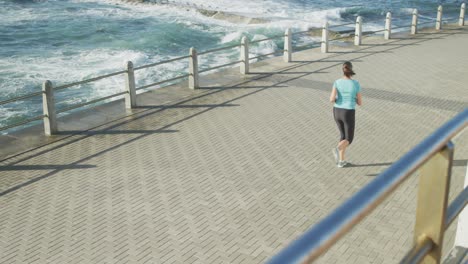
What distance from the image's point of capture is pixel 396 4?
194ft

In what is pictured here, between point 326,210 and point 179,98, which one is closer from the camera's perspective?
point 326,210

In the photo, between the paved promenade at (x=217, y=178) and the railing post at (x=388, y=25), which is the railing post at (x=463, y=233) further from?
the railing post at (x=388, y=25)

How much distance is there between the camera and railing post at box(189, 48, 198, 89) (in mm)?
14703

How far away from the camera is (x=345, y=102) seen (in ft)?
30.2

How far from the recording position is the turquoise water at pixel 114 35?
22.0 meters

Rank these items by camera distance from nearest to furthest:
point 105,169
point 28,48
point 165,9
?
point 105,169 < point 28,48 < point 165,9

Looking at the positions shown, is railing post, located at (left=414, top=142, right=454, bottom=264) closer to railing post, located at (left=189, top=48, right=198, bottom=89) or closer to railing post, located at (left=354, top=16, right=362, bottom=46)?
railing post, located at (left=189, top=48, right=198, bottom=89)

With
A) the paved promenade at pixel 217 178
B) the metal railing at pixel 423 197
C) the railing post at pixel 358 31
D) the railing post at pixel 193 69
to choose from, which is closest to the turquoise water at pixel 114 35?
the railing post at pixel 358 31

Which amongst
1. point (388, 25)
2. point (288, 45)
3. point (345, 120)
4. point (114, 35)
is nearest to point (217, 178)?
point (345, 120)

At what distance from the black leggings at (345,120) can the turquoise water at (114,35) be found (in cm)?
1177

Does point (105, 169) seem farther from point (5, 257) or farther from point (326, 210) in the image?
point (326, 210)

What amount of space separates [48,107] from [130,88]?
2498 mm

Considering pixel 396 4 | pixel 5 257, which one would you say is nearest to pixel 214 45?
pixel 5 257

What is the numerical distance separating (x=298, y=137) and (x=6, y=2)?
4741cm
